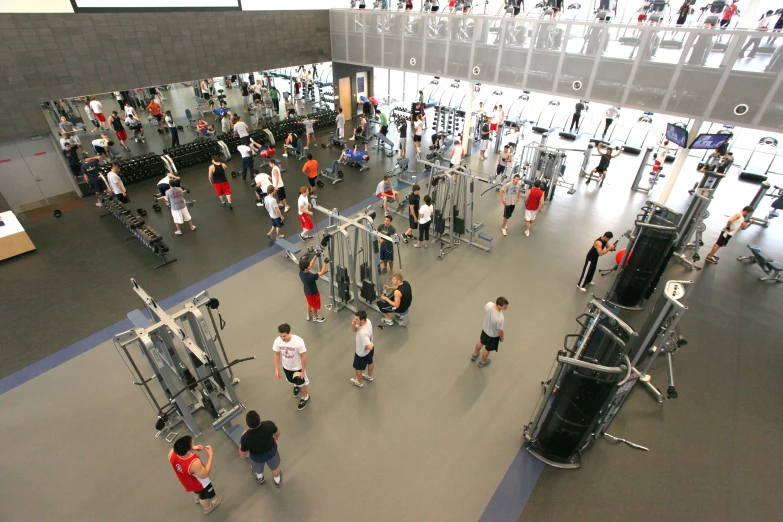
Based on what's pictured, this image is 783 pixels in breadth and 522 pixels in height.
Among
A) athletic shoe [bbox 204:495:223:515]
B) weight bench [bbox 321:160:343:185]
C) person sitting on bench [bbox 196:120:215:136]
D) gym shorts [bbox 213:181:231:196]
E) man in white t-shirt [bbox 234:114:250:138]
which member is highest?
man in white t-shirt [bbox 234:114:250:138]

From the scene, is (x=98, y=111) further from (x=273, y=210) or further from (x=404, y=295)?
(x=404, y=295)

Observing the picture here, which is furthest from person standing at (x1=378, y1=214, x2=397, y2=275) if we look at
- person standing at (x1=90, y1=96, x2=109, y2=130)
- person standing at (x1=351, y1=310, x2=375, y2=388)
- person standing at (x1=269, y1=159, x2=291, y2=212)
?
person standing at (x1=90, y1=96, x2=109, y2=130)

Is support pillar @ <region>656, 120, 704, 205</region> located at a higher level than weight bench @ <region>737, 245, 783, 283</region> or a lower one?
higher

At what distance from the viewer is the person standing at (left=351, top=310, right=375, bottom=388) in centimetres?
532

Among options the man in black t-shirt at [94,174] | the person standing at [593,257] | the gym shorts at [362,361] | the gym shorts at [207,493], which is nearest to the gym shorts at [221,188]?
the man in black t-shirt at [94,174]

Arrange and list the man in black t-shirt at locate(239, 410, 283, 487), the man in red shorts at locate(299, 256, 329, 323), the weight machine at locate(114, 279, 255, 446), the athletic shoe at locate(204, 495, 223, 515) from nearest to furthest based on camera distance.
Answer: the man in black t-shirt at locate(239, 410, 283, 487)
the athletic shoe at locate(204, 495, 223, 515)
the weight machine at locate(114, 279, 255, 446)
the man in red shorts at locate(299, 256, 329, 323)

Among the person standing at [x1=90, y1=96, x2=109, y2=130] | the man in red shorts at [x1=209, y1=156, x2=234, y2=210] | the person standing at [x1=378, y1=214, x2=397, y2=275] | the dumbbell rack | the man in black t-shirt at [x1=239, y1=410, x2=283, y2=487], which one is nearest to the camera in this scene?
the man in black t-shirt at [x1=239, y1=410, x2=283, y2=487]

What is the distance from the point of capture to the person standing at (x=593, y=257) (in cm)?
734

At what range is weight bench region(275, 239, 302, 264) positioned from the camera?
866 cm

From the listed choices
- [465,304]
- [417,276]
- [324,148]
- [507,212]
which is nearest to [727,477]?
[465,304]

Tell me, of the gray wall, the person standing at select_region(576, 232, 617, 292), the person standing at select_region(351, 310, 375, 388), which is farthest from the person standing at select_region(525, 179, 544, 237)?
the gray wall

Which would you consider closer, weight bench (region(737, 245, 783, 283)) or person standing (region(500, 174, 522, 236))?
weight bench (region(737, 245, 783, 283))

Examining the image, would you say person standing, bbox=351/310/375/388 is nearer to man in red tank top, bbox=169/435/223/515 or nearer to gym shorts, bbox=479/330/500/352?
gym shorts, bbox=479/330/500/352

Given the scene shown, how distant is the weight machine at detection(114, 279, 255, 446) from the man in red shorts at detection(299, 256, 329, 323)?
4.75 feet
